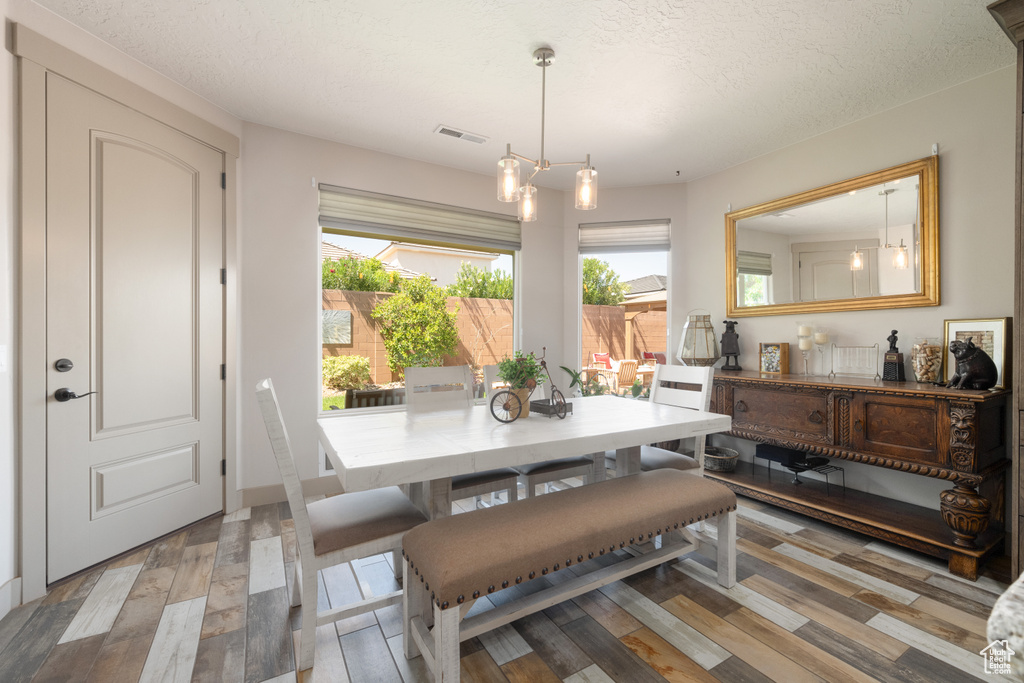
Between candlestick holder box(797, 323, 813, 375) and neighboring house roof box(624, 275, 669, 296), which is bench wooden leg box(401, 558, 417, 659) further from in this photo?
neighboring house roof box(624, 275, 669, 296)

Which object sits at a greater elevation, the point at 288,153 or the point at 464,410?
the point at 288,153

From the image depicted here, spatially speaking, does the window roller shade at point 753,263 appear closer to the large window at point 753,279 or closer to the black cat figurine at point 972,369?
the large window at point 753,279

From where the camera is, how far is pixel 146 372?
8.62 ft

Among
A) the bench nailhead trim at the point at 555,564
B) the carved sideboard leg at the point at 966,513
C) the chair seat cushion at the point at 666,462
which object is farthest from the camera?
the chair seat cushion at the point at 666,462

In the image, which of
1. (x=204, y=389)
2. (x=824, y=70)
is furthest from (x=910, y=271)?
(x=204, y=389)

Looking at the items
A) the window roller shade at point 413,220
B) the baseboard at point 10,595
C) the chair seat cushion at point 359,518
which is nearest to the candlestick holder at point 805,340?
the window roller shade at point 413,220

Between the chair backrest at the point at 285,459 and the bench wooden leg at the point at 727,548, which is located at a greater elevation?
the chair backrest at the point at 285,459

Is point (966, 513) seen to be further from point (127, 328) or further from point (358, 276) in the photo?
point (127, 328)

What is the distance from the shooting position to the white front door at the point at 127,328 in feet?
7.34

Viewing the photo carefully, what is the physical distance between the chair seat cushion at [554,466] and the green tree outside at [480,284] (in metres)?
2.06

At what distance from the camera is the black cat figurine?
7.74ft

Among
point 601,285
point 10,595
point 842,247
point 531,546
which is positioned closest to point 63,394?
point 10,595

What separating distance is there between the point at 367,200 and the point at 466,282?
111 cm

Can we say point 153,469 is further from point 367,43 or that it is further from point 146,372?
point 367,43
